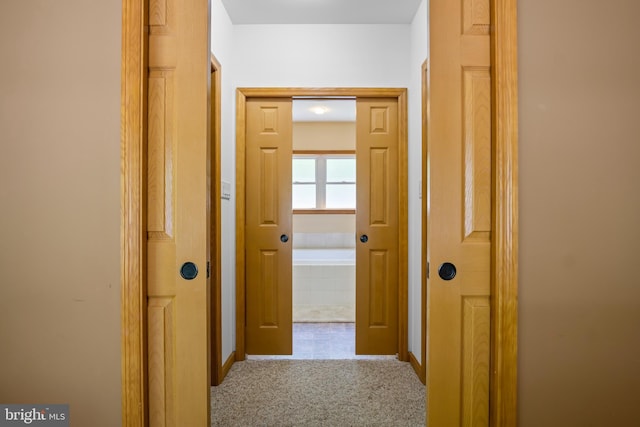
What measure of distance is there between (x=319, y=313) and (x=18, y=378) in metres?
3.29

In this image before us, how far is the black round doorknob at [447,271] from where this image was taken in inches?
57.5

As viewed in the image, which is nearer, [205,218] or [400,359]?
[205,218]

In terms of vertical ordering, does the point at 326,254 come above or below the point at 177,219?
below

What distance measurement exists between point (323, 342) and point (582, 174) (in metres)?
2.73

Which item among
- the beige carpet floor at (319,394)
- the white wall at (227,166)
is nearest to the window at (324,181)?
the white wall at (227,166)

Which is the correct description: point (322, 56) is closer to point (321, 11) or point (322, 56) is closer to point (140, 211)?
point (321, 11)

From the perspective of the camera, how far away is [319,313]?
451cm

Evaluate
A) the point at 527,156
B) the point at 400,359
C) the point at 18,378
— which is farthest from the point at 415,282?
the point at 18,378

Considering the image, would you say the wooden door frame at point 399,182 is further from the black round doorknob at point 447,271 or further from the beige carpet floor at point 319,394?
the black round doorknob at point 447,271

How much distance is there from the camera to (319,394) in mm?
2604

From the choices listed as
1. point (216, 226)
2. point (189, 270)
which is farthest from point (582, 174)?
point (216, 226)

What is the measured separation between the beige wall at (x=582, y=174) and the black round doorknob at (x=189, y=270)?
1.16 meters

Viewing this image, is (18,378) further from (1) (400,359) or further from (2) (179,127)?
(1) (400,359)

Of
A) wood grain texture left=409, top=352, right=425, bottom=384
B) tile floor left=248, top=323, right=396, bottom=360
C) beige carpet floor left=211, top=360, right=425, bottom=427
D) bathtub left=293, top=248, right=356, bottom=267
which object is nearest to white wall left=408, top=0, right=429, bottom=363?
wood grain texture left=409, top=352, right=425, bottom=384
